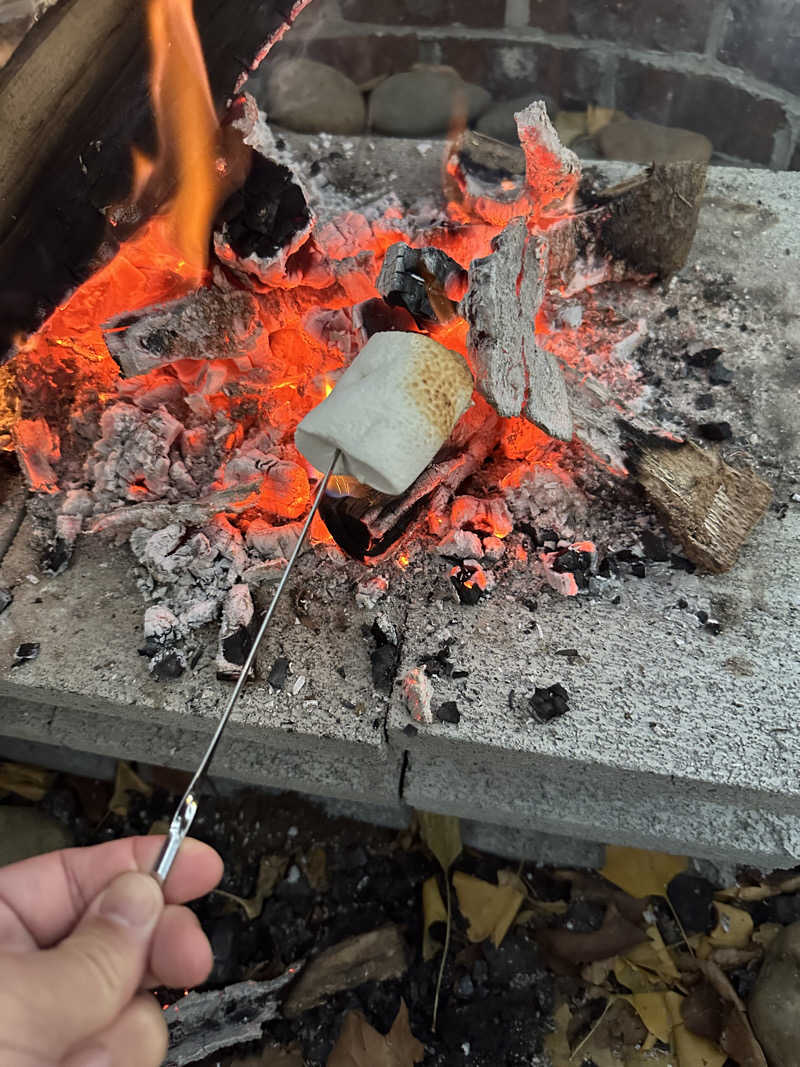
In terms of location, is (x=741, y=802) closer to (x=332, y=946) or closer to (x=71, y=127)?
(x=332, y=946)

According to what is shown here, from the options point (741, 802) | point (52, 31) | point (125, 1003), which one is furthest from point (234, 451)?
point (741, 802)

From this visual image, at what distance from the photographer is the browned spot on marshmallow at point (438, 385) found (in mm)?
1236

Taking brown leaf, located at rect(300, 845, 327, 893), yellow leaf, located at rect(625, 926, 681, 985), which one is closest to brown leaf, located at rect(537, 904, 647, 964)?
yellow leaf, located at rect(625, 926, 681, 985)

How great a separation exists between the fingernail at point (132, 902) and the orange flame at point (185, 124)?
1.38 m

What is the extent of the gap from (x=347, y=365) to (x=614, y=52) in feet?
8.43

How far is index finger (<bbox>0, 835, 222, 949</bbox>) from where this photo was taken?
110 cm

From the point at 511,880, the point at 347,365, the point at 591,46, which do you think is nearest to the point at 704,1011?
the point at 511,880

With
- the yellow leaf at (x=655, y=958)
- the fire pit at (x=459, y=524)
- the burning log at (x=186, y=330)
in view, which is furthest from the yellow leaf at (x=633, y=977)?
the burning log at (x=186, y=330)

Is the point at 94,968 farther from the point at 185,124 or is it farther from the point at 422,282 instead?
the point at 185,124

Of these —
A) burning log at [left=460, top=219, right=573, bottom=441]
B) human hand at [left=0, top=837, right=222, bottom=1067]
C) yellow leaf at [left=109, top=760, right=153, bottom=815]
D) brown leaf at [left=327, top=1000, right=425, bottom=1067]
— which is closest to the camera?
human hand at [left=0, top=837, right=222, bottom=1067]

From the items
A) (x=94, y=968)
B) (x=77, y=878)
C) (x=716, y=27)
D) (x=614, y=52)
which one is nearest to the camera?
(x=94, y=968)

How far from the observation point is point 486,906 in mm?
1810

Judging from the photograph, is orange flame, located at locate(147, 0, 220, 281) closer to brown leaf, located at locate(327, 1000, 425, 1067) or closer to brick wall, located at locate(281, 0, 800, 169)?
brown leaf, located at locate(327, 1000, 425, 1067)

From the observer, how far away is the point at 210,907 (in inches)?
73.3
